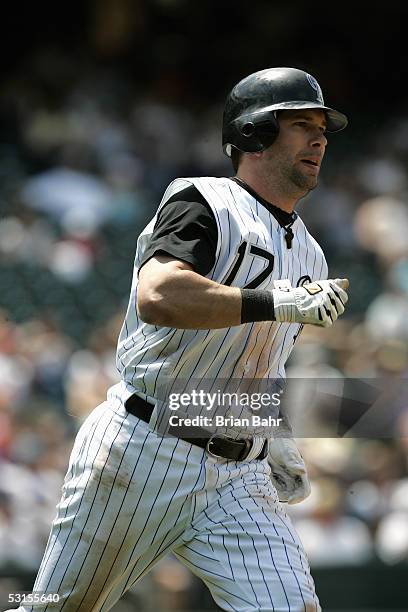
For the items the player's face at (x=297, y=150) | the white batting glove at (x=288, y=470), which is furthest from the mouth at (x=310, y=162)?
the white batting glove at (x=288, y=470)

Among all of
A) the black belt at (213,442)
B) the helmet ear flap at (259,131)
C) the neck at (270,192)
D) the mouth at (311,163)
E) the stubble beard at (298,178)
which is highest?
the helmet ear flap at (259,131)

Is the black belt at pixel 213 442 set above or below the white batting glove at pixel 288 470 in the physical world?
above

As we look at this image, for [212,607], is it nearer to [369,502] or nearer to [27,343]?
[369,502]

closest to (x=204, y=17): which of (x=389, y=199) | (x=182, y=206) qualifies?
(x=389, y=199)

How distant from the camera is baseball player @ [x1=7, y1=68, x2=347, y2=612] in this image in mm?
3336

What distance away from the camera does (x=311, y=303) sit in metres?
3.31

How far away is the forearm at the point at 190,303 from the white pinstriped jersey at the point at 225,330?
9.1 inches

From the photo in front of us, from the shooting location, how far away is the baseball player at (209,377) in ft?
10.9

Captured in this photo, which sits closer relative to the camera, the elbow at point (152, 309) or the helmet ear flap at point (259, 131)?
the elbow at point (152, 309)

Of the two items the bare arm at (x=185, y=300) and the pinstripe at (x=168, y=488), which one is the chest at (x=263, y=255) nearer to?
the pinstripe at (x=168, y=488)

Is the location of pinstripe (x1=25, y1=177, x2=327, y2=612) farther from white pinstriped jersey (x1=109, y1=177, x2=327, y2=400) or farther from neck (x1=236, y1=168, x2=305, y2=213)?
neck (x1=236, y1=168, x2=305, y2=213)

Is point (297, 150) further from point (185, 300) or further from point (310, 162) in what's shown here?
point (185, 300)

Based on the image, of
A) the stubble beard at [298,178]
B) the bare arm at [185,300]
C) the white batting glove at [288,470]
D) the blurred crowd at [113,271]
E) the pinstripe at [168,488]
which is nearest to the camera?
the bare arm at [185,300]

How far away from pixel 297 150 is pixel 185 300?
2.54ft
